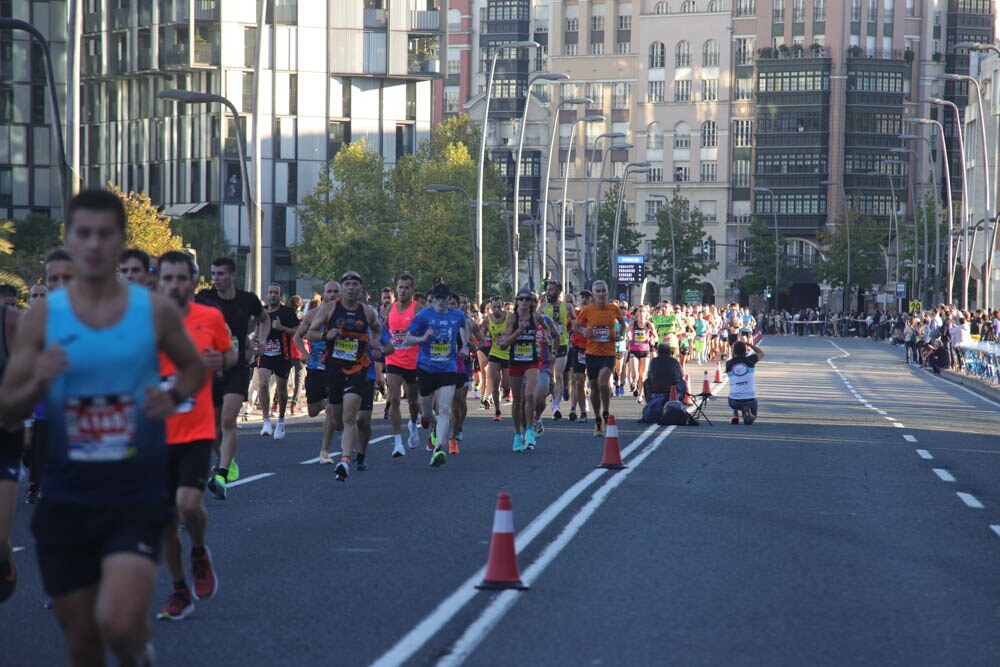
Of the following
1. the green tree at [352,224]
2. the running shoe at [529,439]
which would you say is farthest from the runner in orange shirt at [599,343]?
the green tree at [352,224]

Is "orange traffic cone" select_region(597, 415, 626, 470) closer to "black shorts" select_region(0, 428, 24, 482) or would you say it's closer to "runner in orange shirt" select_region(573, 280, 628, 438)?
"runner in orange shirt" select_region(573, 280, 628, 438)

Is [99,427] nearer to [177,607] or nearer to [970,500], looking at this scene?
[177,607]

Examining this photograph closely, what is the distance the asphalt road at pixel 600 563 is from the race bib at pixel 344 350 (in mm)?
1125

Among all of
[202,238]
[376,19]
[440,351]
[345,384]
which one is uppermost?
[376,19]

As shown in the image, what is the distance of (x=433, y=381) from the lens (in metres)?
16.2

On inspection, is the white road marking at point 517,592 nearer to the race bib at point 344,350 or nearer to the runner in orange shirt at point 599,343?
the race bib at point 344,350

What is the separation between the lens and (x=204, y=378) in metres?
5.10

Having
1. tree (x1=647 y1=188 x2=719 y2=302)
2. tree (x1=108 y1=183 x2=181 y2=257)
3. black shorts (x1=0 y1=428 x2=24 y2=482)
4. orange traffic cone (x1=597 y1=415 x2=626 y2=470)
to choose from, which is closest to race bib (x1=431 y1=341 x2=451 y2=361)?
orange traffic cone (x1=597 y1=415 x2=626 y2=470)

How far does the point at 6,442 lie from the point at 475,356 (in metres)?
23.3

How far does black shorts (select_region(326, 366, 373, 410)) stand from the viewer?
1426 cm

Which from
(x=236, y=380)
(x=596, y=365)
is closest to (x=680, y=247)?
(x=596, y=365)

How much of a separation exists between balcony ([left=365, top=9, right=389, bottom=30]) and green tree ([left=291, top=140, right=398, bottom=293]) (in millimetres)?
13887

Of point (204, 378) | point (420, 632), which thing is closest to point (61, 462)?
point (204, 378)

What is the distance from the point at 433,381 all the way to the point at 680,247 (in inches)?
3964
